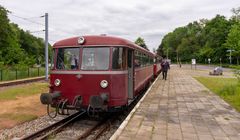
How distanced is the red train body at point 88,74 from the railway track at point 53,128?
0.56 meters

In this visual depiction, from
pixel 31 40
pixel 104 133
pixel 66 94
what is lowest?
pixel 104 133

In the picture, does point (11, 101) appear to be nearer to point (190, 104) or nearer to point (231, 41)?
point (190, 104)

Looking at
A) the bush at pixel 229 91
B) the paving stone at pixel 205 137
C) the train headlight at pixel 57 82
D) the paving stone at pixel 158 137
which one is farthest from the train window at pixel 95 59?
the bush at pixel 229 91

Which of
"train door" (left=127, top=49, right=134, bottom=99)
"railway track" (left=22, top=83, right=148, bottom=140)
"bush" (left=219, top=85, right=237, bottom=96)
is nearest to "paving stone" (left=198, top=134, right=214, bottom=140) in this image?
"railway track" (left=22, top=83, right=148, bottom=140)

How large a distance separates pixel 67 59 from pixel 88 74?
1007mm

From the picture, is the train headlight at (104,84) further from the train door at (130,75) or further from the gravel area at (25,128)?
the gravel area at (25,128)

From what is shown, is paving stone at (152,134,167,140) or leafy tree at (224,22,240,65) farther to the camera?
leafy tree at (224,22,240,65)

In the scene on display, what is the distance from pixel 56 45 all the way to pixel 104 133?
3325mm

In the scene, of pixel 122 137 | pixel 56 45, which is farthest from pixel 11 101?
pixel 122 137

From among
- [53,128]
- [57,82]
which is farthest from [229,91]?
[53,128]

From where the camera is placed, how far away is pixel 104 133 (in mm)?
7668

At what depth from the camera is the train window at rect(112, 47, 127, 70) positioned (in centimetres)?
809

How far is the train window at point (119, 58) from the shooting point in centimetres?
809

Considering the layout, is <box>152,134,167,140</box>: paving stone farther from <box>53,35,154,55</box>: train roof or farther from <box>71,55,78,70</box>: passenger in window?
<box>71,55,78,70</box>: passenger in window
